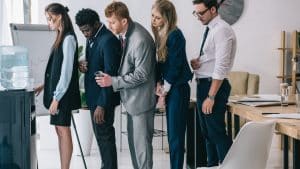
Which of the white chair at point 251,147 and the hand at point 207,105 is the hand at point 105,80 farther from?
the white chair at point 251,147

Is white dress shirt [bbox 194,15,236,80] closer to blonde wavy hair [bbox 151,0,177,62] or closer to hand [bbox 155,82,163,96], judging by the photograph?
blonde wavy hair [bbox 151,0,177,62]

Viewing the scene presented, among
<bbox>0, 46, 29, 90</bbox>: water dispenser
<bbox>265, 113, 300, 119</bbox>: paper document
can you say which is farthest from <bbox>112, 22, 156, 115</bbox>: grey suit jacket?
<bbox>265, 113, 300, 119</bbox>: paper document

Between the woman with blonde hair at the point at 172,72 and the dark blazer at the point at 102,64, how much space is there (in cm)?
31

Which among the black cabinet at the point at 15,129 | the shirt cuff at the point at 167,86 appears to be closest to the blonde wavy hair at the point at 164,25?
the shirt cuff at the point at 167,86

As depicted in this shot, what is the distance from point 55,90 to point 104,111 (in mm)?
419

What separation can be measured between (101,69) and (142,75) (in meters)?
0.34

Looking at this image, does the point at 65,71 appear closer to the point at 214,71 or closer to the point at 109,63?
the point at 109,63

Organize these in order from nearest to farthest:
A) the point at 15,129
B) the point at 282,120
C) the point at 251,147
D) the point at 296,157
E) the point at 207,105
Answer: the point at 15,129 → the point at 251,147 → the point at 282,120 → the point at 296,157 → the point at 207,105

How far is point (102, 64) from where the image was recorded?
3674 mm

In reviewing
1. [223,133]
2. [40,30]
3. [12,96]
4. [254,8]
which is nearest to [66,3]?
[40,30]

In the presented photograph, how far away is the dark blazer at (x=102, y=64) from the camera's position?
3605 mm

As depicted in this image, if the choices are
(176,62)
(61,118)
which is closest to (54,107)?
(61,118)

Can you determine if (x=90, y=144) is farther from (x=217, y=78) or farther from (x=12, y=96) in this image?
(x=12, y=96)

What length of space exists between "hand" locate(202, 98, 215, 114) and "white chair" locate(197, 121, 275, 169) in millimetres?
882
